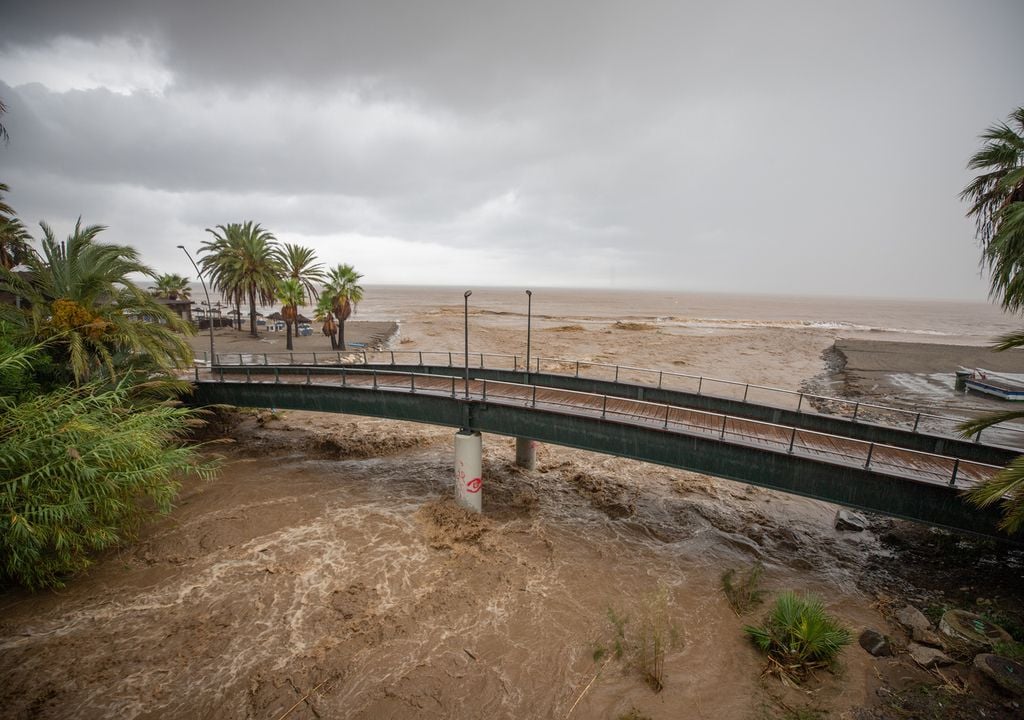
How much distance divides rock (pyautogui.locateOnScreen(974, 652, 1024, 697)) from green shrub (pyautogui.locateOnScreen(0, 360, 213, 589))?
66.7 feet

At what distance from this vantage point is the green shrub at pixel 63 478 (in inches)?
389

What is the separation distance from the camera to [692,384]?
37.8 meters

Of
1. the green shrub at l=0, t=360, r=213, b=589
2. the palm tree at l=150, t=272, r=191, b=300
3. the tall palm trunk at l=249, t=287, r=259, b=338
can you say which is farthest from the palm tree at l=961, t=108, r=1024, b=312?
the palm tree at l=150, t=272, r=191, b=300

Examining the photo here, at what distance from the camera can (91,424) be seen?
11430mm

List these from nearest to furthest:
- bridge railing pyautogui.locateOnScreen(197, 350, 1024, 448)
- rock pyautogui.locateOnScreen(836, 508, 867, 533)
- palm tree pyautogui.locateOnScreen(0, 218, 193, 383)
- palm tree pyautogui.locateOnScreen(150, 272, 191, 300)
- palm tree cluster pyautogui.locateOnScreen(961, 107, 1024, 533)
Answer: palm tree cluster pyautogui.locateOnScreen(961, 107, 1024, 533)
palm tree pyautogui.locateOnScreen(0, 218, 193, 383)
rock pyautogui.locateOnScreen(836, 508, 867, 533)
bridge railing pyautogui.locateOnScreen(197, 350, 1024, 448)
palm tree pyautogui.locateOnScreen(150, 272, 191, 300)

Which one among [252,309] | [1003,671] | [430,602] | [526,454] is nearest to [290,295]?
[252,309]

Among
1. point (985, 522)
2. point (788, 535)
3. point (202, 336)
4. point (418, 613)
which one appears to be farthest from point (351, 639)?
point (202, 336)

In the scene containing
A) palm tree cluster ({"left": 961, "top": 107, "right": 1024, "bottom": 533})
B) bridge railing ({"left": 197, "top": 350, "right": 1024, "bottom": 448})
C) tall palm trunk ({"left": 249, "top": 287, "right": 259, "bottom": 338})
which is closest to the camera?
palm tree cluster ({"left": 961, "top": 107, "right": 1024, "bottom": 533})

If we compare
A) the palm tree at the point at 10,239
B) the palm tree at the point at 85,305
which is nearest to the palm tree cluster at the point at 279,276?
the palm tree at the point at 10,239

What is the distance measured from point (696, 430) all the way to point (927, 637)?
22.4 feet

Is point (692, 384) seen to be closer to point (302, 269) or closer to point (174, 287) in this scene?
point (302, 269)

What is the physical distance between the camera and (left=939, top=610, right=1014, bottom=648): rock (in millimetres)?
9461

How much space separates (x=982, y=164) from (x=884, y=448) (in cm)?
1034

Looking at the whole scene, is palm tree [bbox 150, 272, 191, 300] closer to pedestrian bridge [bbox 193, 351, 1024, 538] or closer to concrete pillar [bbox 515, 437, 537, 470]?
pedestrian bridge [bbox 193, 351, 1024, 538]
